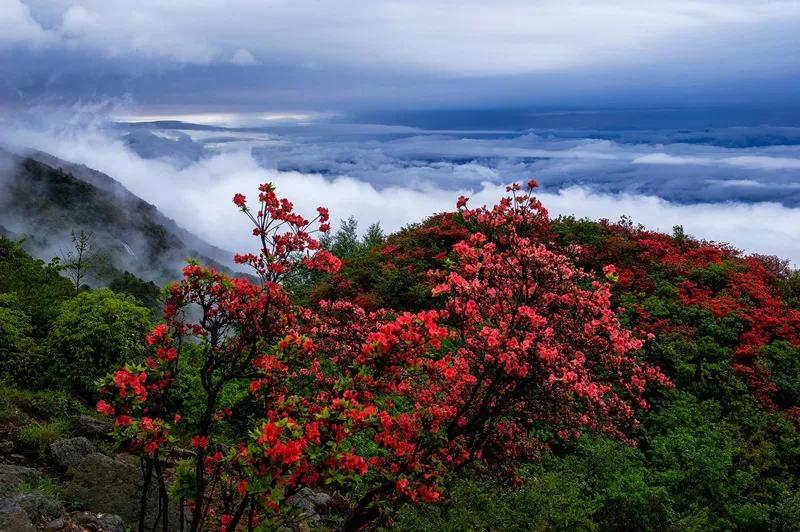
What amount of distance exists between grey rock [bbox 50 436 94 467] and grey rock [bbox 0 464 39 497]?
566mm

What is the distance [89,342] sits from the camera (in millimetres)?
12812

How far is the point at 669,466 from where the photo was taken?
11.8 m

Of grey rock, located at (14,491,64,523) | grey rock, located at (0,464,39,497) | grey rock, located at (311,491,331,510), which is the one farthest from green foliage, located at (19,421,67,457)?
grey rock, located at (311,491,331,510)

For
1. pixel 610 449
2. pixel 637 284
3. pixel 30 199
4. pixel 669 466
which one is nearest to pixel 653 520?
pixel 610 449

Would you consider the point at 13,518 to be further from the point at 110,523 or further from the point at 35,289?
the point at 35,289

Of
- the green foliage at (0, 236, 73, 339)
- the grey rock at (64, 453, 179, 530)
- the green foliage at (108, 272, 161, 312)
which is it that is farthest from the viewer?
the green foliage at (108, 272, 161, 312)

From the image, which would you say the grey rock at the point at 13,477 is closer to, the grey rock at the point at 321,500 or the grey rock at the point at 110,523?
the grey rock at the point at 110,523

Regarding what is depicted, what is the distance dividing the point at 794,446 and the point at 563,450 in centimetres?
500

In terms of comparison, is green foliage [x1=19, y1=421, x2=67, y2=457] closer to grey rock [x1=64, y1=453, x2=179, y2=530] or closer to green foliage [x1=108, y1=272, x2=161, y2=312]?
grey rock [x1=64, y1=453, x2=179, y2=530]

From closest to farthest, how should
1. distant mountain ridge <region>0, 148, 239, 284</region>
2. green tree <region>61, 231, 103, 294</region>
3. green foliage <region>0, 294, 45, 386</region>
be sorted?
green foliage <region>0, 294, 45, 386</region> < green tree <region>61, 231, 103, 294</region> < distant mountain ridge <region>0, 148, 239, 284</region>

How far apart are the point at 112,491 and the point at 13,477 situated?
4.44 ft

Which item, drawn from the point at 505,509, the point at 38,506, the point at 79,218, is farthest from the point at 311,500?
the point at 79,218

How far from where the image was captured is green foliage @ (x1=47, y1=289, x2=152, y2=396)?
41.5ft

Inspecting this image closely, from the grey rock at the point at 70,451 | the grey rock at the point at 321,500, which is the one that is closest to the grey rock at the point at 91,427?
the grey rock at the point at 70,451
